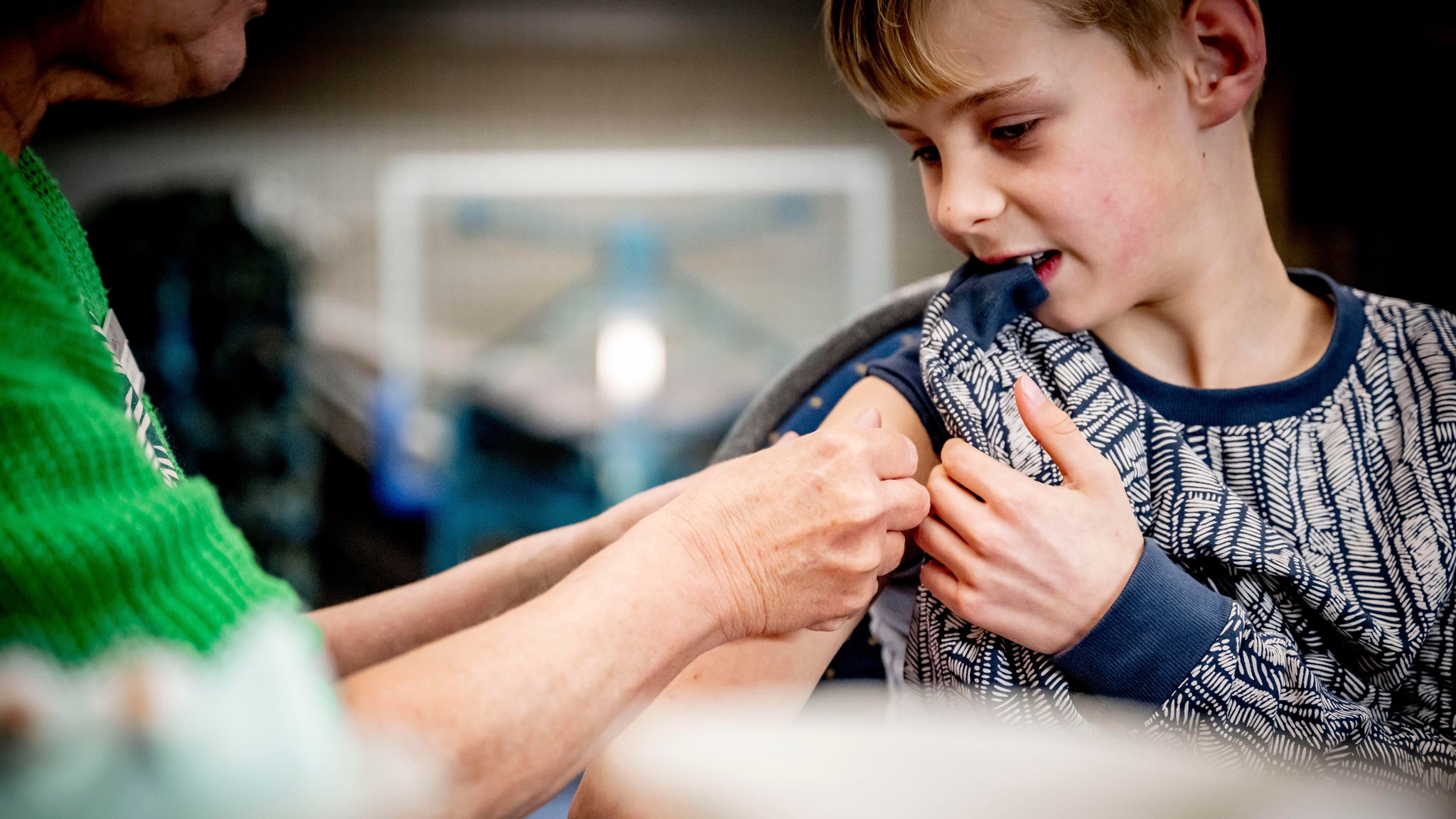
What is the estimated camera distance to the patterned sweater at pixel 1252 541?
621 millimetres

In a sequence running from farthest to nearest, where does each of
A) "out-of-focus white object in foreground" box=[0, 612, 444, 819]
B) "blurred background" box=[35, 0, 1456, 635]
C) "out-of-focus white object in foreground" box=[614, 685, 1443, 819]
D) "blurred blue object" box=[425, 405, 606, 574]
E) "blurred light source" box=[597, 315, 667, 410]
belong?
"blurred light source" box=[597, 315, 667, 410]
"blurred background" box=[35, 0, 1456, 635]
"blurred blue object" box=[425, 405, 606, 574]
"out-of-focus white object in foreground" box=[614, 685, 1443, 819]
"out-of-focus white object in foreground" box=[0, 612, 444, 819]

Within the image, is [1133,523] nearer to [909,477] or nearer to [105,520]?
[909,477]

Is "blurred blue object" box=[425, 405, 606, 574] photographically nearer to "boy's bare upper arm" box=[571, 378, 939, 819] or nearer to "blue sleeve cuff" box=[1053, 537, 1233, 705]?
"boy's bare upper arm" box=[571, 378, 939, 819]

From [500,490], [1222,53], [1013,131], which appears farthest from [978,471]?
[500,490]

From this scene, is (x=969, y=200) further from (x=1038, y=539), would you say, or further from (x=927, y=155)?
(x=1038, y=539)

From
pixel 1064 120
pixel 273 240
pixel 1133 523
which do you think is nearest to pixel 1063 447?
pixel 1133 523

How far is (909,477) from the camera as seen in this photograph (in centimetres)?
65

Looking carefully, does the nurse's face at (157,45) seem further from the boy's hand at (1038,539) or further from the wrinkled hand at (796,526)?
the boy's hand at (1038,539)

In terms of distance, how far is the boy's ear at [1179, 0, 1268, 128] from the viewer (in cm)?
71

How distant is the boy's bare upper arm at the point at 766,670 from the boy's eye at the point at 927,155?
0.19 metres

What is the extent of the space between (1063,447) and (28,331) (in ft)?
1.93

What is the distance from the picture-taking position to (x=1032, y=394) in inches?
25.1

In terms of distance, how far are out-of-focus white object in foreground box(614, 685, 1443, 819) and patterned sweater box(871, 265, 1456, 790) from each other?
0.12 ft

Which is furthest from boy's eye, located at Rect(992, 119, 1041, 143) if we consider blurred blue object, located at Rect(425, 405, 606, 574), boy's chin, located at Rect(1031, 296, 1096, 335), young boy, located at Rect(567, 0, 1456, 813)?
blurred blue object, located at Rect(425, 405, 606, 574)
